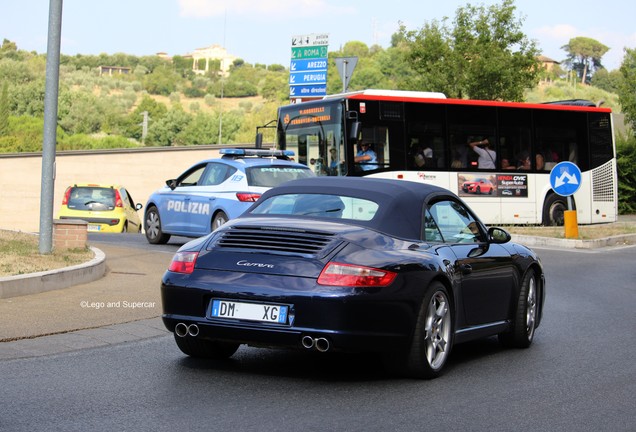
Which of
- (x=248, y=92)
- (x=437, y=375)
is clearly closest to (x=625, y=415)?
(x=437, y=375)

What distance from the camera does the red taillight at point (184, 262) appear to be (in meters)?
7.53

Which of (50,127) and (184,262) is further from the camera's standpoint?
(50,127)

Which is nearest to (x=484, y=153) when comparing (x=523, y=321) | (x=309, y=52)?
(x=309, y=52)

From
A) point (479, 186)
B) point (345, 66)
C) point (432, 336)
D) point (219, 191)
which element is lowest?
point (432, 336)

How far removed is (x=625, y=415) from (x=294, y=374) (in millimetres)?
2270

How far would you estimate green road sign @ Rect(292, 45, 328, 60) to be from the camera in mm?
41338

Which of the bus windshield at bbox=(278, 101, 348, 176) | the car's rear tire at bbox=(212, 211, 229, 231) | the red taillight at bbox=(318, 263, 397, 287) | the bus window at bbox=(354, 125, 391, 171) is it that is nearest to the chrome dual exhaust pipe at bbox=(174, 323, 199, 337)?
the red taillight at bbox=(318, 263, 397, 287)

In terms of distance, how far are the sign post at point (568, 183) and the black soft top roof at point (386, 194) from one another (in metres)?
15.7

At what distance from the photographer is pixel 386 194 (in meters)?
8.12

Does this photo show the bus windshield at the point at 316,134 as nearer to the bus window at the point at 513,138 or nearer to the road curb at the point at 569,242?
the road curb at the point at 569,242

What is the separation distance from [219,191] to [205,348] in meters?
10.9

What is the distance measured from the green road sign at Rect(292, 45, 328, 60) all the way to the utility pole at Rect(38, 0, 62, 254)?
2695 centimetres

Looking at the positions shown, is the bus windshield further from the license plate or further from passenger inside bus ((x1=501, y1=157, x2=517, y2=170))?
the license plate

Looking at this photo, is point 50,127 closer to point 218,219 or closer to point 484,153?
point 218,219
